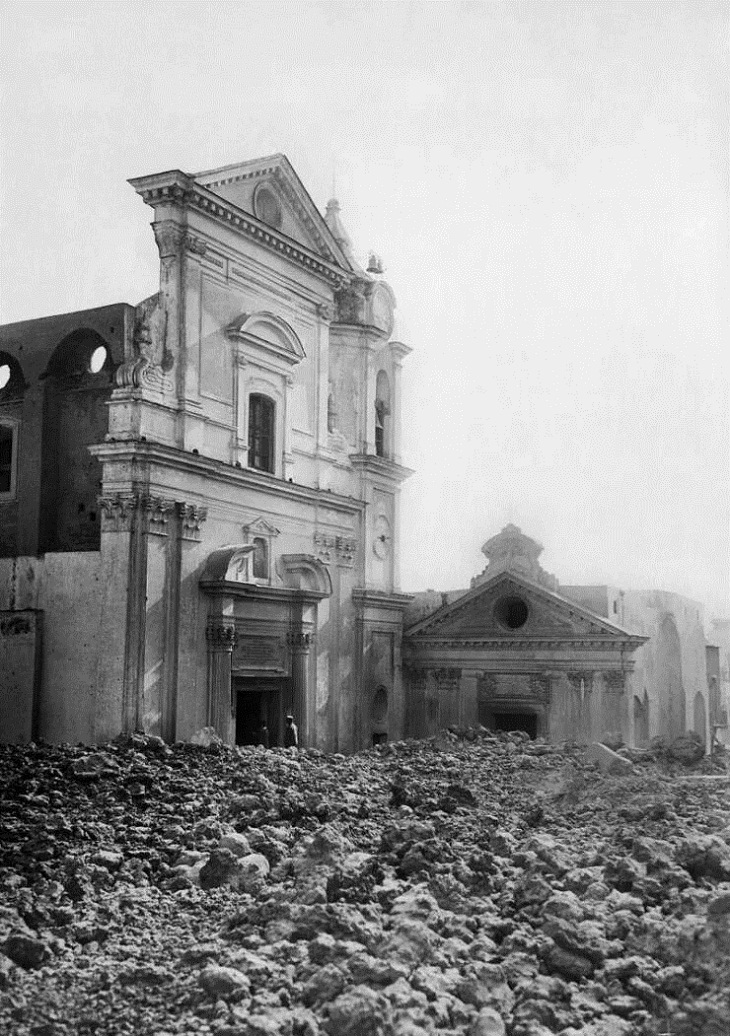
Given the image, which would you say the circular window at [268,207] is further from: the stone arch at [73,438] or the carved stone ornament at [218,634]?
the carved stone ornament at [218,634]

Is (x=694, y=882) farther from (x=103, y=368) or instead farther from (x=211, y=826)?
(x=103, y=368)

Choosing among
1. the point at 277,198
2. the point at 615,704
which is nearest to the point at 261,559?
the point at 277,198

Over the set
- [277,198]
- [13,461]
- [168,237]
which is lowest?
[13,461]

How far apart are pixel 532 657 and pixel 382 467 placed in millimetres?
5593

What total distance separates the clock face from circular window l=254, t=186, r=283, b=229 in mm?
7360

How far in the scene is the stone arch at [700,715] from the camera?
3039 centimetres

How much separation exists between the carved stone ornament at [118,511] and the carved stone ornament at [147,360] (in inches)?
77.4

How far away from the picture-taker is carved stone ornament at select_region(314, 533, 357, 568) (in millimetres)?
23844

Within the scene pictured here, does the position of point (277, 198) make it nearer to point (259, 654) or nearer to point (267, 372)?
point (267, 372)

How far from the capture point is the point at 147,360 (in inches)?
764

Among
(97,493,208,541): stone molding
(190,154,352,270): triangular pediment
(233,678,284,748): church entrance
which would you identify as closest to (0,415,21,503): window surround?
(97,493,208,541): stone molding

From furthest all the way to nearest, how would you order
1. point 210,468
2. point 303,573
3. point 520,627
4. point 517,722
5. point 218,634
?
1. point 517,722
2. point 520,627
3. point 303,573
4. point 210,468
5. point 218,634

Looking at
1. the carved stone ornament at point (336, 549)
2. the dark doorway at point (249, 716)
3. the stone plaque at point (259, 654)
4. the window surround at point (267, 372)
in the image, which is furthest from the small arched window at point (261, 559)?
the dark doorway at point (249, 716)

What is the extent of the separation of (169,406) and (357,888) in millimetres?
12915
